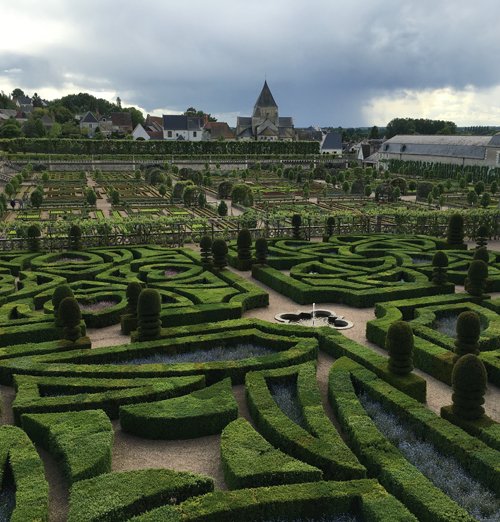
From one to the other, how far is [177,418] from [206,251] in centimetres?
1094

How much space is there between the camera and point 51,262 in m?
20.7

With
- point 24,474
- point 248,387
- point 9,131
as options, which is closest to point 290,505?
point 248,387

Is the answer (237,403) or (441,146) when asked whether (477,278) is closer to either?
(237,403)

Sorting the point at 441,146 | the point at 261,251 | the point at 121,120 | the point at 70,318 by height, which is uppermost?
the point at 121,120

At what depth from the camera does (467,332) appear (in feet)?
37.0

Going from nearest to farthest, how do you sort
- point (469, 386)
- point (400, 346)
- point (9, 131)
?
point (469, 386), point (400, 346), point (9, 131)

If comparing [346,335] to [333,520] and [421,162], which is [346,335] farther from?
[421,162]

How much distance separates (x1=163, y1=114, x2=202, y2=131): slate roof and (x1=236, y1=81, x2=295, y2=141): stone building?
29.3ft

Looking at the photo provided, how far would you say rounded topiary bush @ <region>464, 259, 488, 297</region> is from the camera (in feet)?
52.2

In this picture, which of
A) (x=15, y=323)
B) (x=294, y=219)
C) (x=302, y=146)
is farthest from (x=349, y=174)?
(x=15, y=323)

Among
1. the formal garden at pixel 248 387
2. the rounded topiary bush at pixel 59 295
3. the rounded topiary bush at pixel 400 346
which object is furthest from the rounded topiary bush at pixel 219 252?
the rounded topiary bush at pixel 400 346

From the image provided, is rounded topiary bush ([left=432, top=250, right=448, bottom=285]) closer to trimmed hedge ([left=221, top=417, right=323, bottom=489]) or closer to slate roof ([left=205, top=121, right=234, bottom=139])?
trimmed hedge ([left=221, top=417, right=323, bottom=489])

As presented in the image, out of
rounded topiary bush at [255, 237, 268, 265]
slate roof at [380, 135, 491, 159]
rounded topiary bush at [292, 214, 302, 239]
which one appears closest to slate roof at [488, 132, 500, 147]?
slate roof at [380, 135, 491, 159]

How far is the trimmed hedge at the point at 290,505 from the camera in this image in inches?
275
